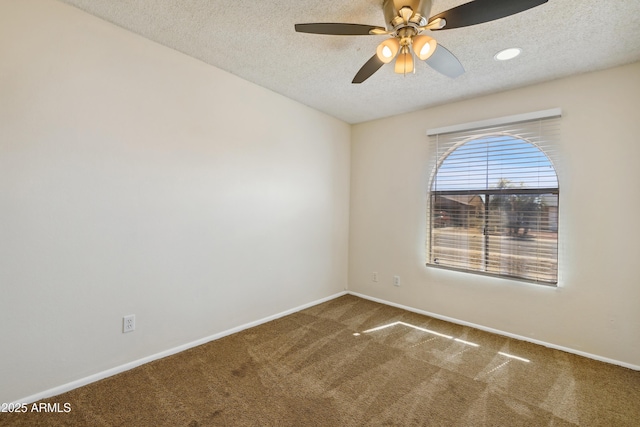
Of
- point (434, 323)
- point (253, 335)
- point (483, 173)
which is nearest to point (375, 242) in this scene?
point (434, 323)

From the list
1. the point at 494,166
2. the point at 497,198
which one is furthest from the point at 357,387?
the point at 494,166

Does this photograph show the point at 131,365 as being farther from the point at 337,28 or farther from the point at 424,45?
the point at 424,45

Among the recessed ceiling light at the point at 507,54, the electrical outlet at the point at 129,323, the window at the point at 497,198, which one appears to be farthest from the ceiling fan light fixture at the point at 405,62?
the electrical outlet at the point at 129,323

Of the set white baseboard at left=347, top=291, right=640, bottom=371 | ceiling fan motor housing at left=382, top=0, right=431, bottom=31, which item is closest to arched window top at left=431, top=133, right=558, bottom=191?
white baseboard at left=347, top=291, right=640, bottom=371

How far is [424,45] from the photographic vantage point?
171 cm

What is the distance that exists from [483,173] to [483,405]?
2.20 metres

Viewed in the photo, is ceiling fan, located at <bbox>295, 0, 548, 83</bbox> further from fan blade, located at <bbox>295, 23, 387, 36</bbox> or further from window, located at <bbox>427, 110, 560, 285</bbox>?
window, located at <bbox>427, 110, 560, 285</bbox>

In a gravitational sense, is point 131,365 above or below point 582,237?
below

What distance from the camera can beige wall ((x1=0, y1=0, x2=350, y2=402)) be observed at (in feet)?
5.85

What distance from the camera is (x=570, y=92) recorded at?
2662 millimetres

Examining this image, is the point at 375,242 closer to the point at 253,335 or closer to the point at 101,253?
the point at 253,335

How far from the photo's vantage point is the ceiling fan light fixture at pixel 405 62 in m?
1.91

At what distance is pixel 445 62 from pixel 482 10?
480mm

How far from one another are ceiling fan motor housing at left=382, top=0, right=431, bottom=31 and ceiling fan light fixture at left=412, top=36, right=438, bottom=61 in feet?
0.26
